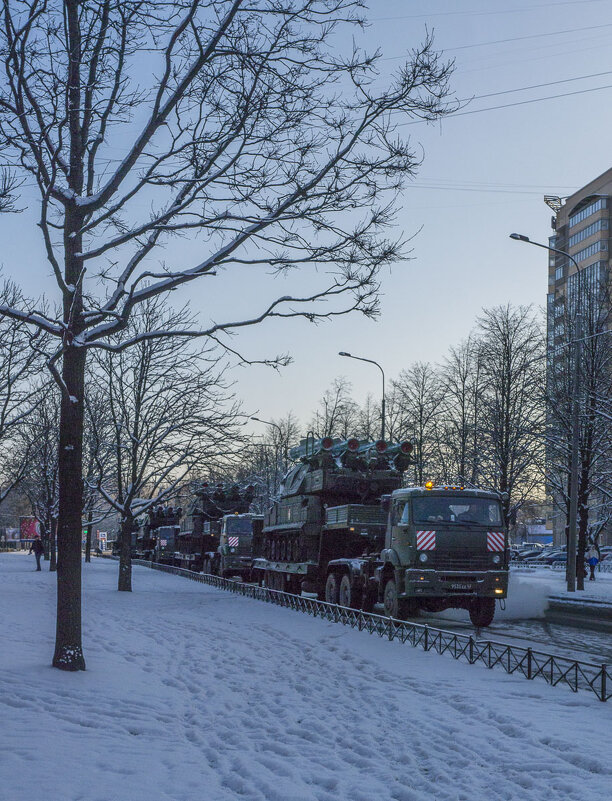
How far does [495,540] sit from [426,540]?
4.58 ft

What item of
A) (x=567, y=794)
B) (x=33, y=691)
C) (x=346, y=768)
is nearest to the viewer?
(x=567, y=794)

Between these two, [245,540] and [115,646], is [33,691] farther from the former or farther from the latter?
[245,540]

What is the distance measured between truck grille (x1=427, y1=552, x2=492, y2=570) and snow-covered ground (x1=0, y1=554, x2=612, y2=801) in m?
3.32

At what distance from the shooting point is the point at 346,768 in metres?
7.07

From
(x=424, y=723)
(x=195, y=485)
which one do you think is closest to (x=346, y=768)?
(x=424, y=723)

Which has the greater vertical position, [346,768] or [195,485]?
[195,485]

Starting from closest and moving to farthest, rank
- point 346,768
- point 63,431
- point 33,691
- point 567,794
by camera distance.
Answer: point 567,794
point 346,768
point 33,691
point 63,431

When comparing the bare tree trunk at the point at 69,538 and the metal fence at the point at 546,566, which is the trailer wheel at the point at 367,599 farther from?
the metal fence at the point at 546,566

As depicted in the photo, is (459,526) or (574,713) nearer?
(574,713)

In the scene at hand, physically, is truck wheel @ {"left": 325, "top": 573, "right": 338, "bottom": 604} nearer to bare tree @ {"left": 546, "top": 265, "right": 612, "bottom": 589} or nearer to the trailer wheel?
the trailer wheel

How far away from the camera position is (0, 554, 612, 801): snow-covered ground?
647 cm

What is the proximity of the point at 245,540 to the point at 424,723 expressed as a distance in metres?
26.1

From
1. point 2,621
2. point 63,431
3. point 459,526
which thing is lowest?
point 2,621

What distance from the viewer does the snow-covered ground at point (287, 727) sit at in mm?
6469
